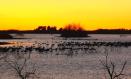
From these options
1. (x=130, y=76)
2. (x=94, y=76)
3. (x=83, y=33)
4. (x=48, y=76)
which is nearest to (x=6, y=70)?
(x=48, y=76)

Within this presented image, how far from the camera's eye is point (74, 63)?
143 feet

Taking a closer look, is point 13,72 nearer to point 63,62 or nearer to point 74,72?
point 74,72

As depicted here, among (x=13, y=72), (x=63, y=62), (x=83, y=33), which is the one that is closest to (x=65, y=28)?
(x=83, y=33)

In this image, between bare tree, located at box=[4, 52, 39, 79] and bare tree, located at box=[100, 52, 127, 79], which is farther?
bare tree, located at box=[4, 52, 39, 79]

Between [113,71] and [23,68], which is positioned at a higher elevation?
[113,71]

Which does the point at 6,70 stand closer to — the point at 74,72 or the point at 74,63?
the point at 74,72

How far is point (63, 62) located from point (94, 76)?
12.0 metres

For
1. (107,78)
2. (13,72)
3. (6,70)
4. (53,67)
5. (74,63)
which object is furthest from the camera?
(74,63)

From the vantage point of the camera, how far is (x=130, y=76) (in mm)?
32156

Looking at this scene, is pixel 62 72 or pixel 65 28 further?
pixel 65 28

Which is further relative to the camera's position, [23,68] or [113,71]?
[23,68]

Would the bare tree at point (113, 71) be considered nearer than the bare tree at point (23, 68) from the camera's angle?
Yes

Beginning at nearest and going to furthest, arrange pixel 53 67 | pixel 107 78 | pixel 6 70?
1. pixel 107 78
2. pixel 6 70
3. pixel 53 67

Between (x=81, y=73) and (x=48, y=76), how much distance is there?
344cm
